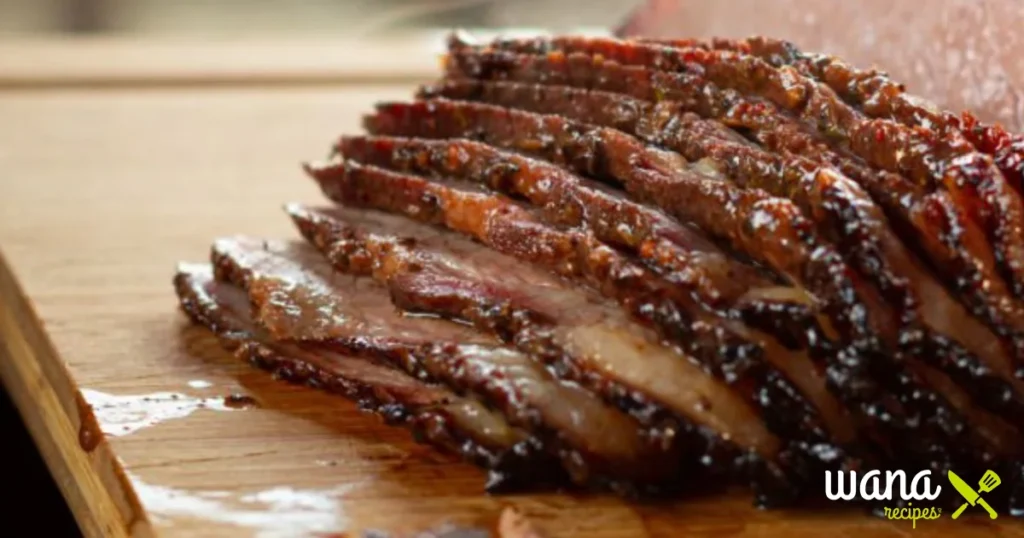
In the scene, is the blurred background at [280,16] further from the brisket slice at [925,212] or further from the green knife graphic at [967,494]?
the green knife graphic at [967,494]

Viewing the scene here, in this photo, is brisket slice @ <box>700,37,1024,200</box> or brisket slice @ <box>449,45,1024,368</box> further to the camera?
brisket slice @ <box>700,37,1024,200</box>

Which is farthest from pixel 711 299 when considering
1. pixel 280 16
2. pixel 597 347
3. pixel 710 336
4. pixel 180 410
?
pixel 280 16

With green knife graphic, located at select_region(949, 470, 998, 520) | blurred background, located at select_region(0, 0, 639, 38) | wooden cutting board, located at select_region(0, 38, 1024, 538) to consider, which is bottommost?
green knife graphic, located at select_region(949, 470, 998, 520)

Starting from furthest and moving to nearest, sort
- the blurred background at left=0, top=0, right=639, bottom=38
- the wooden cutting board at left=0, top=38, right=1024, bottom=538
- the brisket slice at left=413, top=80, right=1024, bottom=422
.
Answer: the blurred background at left=0, top=0, right=639, bottom=38 → the wooden cutting board at left=0, top=38, right=1024, bottom=538 → the brisket slice at left=413, top=80, right=1024, bottom=422

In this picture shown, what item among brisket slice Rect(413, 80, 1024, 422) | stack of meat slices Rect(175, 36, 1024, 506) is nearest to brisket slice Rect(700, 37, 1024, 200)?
stack of meat slices Rect(175, 36, 1024, 506)

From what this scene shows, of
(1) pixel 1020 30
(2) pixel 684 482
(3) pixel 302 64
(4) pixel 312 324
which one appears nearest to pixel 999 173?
(2) pixel 684 482

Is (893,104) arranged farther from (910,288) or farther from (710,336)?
(710,336)

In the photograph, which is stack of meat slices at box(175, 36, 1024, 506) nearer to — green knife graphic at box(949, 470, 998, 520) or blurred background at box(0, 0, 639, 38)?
green knife graphic at box(949, 470, 998, 520)

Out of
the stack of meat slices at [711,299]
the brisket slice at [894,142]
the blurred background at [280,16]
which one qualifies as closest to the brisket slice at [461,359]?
the stack of meat slices at [711,299]
